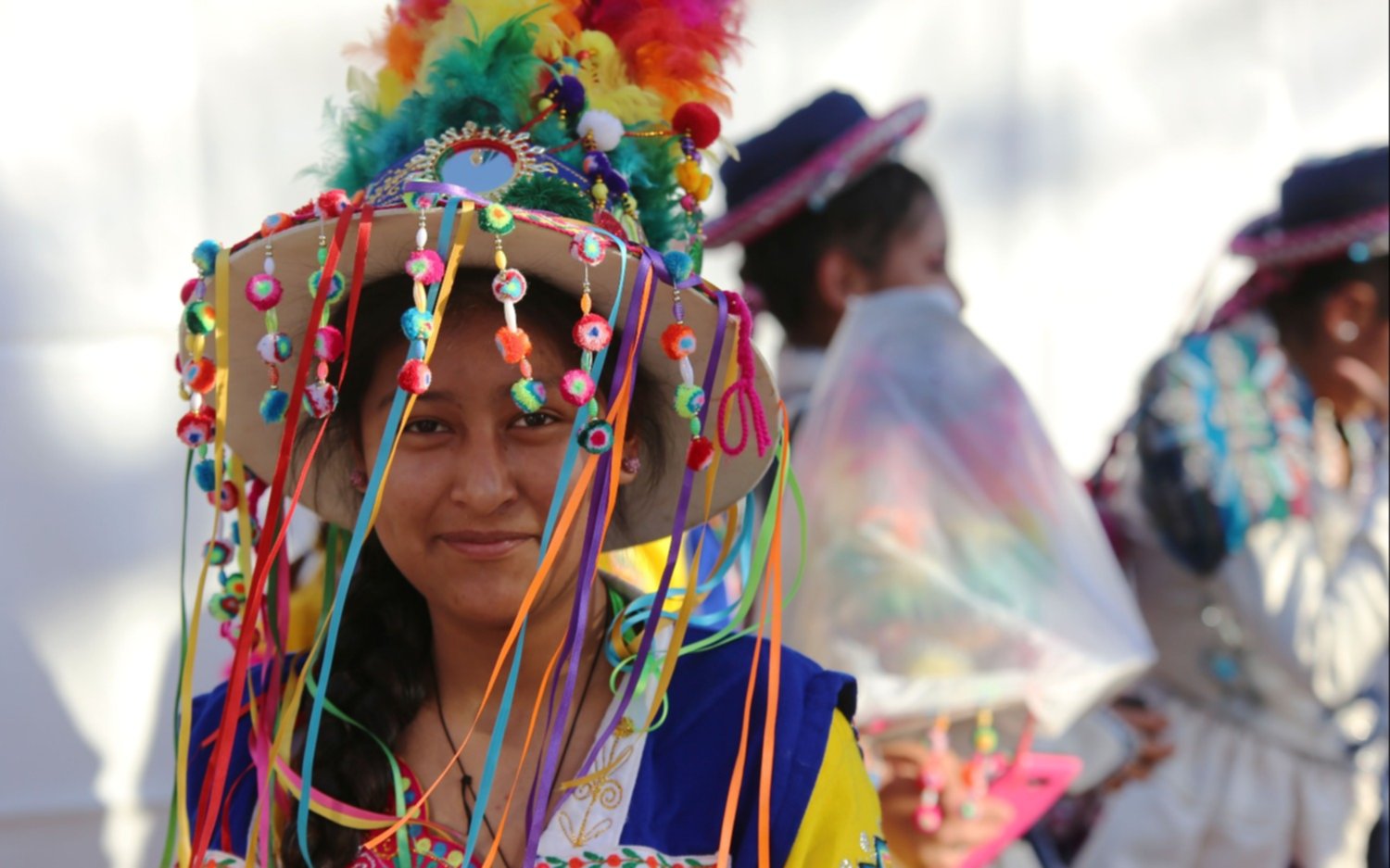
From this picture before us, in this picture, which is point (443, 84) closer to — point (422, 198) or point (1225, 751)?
point (422, 198)

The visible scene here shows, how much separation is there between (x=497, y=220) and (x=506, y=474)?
26cm

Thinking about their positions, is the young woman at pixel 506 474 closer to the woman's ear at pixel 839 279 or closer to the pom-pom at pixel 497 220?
the pom-pom at pixel 497 220

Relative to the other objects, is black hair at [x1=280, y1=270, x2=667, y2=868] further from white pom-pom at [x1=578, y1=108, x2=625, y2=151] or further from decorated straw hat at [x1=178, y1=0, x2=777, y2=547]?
white pom-pom at [x1=578, y1=108, x2=625, y2=151]

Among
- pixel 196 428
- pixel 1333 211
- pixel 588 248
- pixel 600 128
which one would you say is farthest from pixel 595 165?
pixel 1333 211

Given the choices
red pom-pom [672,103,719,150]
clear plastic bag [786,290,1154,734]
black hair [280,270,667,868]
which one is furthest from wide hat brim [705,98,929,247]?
black hair [280,270,667,868]

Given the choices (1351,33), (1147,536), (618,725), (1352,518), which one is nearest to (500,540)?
(618,725)

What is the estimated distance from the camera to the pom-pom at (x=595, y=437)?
133 cm

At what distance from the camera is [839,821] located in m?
1.45

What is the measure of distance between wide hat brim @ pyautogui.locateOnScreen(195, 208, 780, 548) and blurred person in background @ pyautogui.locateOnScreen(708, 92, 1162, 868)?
2.75 feet

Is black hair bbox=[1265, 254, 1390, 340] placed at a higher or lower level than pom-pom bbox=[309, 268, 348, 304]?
lower

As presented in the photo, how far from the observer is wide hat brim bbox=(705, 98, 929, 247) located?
2992 mm

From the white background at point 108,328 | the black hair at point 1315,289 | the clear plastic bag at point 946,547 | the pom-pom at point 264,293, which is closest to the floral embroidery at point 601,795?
the pom-pom at point 264,293

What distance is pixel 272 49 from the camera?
2.59 metres

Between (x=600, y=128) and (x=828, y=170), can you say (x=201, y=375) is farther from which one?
(x=828, y=170)
